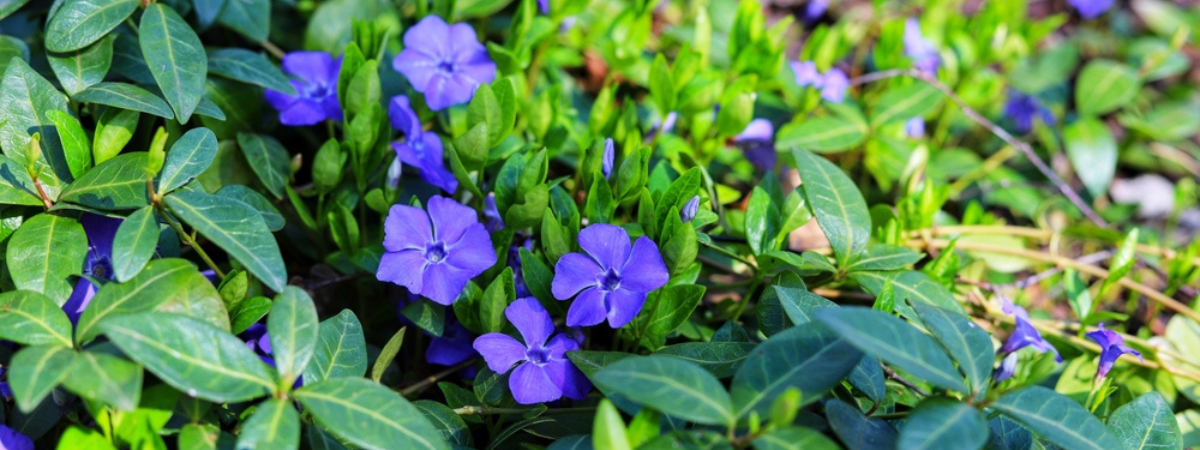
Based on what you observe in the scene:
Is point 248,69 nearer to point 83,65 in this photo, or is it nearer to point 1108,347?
point 83,65

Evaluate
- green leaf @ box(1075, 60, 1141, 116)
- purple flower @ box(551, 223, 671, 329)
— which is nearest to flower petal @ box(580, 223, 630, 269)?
purple flower @ box(551, 223, 671, 329)

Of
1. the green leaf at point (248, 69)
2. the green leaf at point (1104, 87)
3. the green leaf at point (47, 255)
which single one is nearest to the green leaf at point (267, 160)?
the green leaf at point (248, 69)

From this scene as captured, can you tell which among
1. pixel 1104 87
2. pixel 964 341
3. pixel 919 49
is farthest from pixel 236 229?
pixel 1104 87

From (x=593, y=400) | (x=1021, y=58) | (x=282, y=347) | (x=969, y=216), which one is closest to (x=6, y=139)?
(x=282, y=347)

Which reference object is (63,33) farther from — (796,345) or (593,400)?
(796,345)

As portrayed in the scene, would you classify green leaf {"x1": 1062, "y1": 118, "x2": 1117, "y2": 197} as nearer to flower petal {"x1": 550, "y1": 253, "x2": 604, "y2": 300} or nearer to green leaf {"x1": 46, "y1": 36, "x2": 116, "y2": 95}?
flower petal {"x1": 550, "y1": 253, "x2": 604, "y2": 300}
